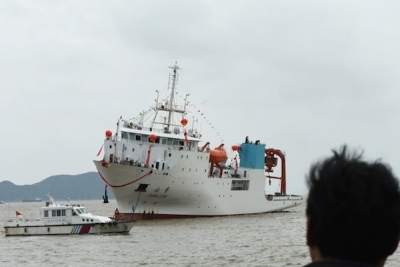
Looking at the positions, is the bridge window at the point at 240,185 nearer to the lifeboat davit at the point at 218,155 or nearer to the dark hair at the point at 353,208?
the lifeboat davit at the point at 218,155

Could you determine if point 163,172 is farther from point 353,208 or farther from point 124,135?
point 353,208

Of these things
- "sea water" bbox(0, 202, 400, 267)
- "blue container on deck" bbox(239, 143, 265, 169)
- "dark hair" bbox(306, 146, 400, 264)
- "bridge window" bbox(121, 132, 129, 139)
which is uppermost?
"blue container on deck" bbox(239, 143, 265, 169)

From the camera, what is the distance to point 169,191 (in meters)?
52.9

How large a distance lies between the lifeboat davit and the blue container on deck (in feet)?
17.1

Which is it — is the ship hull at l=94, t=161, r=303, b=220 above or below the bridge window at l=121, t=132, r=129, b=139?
below

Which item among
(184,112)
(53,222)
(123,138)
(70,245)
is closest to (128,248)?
(70,245)

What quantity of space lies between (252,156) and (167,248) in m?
33.8

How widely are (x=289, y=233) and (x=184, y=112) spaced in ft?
53.9

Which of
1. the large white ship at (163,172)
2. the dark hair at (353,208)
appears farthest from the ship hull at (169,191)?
the dark hair at (353,208)

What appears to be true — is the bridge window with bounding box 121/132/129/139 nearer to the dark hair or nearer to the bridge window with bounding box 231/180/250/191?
the bridge window with bounding box 231/180/250/191

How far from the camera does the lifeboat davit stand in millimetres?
60259

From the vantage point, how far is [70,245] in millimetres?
35125

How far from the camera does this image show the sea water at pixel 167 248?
29.5 metres

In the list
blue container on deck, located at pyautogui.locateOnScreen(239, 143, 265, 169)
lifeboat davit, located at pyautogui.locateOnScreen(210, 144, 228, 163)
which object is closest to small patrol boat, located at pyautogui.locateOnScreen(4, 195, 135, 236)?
lifeboat davit, located at pyautogui.locateOnScreen(210, 144, 228, 163)
